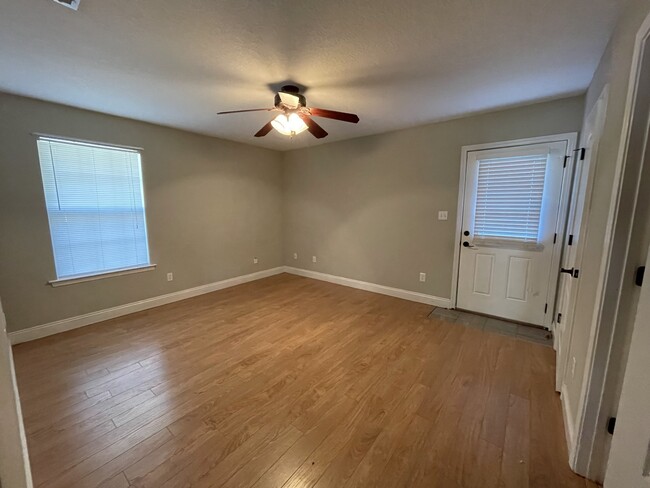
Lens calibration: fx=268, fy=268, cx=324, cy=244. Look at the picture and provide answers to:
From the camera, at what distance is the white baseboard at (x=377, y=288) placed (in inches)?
145

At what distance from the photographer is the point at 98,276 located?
10.4 ft

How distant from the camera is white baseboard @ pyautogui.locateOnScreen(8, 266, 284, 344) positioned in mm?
2754

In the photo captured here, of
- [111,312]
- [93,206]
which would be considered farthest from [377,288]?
[93,206]

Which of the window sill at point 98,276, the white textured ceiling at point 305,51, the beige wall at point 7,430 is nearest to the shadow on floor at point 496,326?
the white textured ceiling at point 305,51

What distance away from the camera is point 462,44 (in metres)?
1.78

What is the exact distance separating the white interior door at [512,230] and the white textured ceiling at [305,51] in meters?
0.62

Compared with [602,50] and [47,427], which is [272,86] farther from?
[47,427]

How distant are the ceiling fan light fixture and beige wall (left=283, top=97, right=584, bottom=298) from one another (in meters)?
1.82

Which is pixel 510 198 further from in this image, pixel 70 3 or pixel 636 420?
pixel 70 3

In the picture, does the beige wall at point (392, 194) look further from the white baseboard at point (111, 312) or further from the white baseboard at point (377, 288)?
the white baseboard at point (111, 312)

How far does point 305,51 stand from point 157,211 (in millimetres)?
2891

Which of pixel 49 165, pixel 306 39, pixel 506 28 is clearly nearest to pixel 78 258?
pixel 49 165

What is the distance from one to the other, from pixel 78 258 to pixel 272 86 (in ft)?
9.47

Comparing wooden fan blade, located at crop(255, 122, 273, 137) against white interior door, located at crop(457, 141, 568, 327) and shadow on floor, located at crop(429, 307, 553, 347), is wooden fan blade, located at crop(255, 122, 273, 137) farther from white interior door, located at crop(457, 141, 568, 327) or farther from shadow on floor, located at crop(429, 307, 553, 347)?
shadow on floor, located at crop(429, 307, 553, 347)
